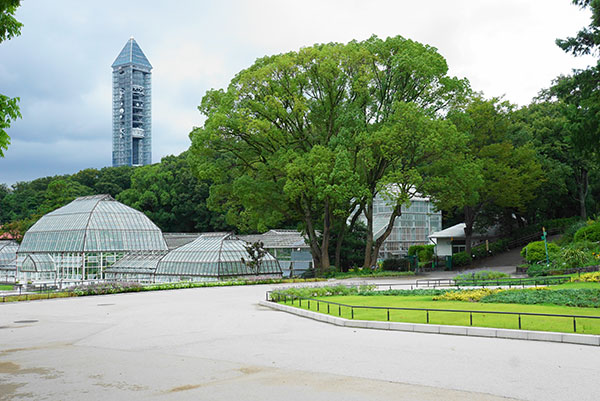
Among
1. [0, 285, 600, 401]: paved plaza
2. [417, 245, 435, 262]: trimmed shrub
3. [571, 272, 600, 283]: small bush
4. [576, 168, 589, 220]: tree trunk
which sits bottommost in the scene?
[0, 285, 600, 401]: paved plaza

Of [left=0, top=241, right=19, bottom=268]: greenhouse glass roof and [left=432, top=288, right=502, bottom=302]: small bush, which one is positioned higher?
[left=0, top=241, right=19, bottom=268]: greenhouse glass roof

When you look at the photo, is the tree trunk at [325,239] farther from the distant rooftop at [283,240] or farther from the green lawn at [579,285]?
the green lawn at [579,285]

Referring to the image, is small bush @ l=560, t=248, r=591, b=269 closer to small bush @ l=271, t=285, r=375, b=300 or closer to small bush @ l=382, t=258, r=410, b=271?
small bush @ l=271, t=285, r=375, b=300

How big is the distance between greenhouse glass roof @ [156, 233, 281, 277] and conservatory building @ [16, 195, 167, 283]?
16.1 ft

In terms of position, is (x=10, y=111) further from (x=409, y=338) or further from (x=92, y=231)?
(x=92, y=231)

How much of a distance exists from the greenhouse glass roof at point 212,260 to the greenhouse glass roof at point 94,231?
861cm

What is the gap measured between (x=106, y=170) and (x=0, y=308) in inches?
3491

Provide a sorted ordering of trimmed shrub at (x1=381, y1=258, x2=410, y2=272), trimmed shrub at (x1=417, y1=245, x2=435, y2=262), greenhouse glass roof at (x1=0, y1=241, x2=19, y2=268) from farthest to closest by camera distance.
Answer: greenhouse glass roof at (x1=0, y1=241, x2=19, y2=268), trimmed shrub at (x1=417, y1=245, x2=435, y2=262), trimmed shrub at (x1=381, y1=258, x2=410, y2=272)

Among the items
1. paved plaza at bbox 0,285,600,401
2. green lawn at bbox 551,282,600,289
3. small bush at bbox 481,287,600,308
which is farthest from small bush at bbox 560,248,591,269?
paved plaza at bbox 0,285,600,401

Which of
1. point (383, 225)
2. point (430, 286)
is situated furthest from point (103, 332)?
point (383, 225)

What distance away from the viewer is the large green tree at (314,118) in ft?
131

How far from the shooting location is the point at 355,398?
825cm

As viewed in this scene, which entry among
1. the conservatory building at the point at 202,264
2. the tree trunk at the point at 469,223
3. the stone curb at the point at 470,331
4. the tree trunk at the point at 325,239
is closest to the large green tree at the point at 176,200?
the conservatory building at the point at 202,264

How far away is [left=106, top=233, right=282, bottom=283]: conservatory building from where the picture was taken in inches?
1518
